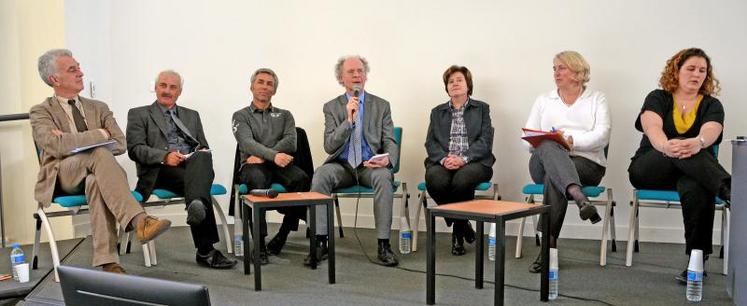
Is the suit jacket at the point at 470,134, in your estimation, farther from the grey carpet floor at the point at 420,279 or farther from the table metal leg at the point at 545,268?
the table metal leg at the point at 545,268

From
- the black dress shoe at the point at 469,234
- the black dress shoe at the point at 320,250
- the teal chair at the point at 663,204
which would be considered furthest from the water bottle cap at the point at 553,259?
the black dress shoe at the point at 320,250

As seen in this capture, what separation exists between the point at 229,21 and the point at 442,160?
6.88ft

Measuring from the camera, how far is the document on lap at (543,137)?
2939mm

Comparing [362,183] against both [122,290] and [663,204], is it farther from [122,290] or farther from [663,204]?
[122,290]

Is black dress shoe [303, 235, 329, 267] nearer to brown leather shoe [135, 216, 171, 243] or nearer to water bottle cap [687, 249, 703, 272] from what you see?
brown leather shoe [135, 216, 171, 243]

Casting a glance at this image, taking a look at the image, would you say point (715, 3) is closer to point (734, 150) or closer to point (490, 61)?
point (490, 61)

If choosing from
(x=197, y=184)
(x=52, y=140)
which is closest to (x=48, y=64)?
(x=52, y=140)

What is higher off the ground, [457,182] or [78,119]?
[78,119]

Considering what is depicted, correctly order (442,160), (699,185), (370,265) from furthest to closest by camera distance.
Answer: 1. (442,160)
2. (370,265)
3. (699,185)

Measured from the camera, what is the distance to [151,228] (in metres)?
2.62

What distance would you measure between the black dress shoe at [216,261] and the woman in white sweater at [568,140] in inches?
59.7

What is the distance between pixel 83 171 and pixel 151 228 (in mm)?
475

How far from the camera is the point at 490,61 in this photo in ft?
13.4

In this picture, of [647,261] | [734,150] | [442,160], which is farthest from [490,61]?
[734,150]
